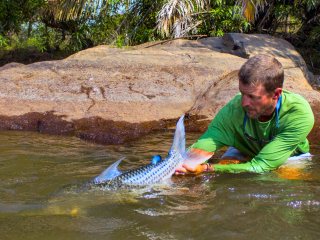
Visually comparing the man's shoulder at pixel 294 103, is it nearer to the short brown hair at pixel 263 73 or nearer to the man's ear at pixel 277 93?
the man's ear at pixel 277 93

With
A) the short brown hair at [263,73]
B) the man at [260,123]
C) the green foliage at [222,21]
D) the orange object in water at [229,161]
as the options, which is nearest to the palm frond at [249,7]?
the green foliage at [222,21]

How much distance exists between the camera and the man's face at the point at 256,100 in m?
4.14

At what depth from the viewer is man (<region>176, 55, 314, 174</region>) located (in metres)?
4.14

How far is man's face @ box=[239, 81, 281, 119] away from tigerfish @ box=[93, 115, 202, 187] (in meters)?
0.55

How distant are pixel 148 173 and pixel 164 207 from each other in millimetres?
310

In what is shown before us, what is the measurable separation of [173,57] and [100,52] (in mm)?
1632

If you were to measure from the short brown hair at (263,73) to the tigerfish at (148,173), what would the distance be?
653 mm

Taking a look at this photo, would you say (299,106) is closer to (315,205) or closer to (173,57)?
(315,205)

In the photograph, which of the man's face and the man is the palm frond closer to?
the man

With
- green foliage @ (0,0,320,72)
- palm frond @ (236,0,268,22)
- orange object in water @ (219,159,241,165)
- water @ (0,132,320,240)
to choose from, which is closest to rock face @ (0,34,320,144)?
water @ (0,132,320,240)

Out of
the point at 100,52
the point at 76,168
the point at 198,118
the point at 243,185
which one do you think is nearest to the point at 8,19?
the point at 100,52

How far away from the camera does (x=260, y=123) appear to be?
4.64 metres

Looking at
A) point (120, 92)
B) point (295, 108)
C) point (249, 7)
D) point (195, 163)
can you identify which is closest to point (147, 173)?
point (195, 163)

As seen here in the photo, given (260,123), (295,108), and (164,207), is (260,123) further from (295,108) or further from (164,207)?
(164,207)
